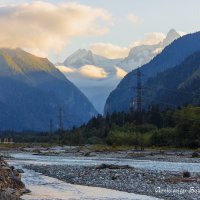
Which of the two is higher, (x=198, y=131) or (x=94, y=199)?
(x=198, y=131)

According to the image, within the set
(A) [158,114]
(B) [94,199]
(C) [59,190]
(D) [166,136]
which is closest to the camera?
(B) [94,199]

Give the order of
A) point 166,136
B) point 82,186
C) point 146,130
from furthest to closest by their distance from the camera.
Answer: point 146,130, point 166,136, point 82,186

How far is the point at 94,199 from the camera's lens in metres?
31.3

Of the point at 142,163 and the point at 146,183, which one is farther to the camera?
the point at 142,163

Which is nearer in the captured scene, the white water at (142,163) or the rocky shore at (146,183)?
the rocky shore at (146,183)

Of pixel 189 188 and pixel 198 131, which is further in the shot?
pixel 198 131

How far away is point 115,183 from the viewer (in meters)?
40.4

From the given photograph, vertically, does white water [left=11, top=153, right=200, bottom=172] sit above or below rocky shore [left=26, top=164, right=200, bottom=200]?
above

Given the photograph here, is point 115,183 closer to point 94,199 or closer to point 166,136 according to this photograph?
point 94,199

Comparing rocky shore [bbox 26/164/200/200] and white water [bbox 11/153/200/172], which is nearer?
rocky shore [bbox 26/164/200/200]

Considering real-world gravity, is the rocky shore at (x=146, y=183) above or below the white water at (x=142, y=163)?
below

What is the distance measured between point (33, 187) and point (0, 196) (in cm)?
1361

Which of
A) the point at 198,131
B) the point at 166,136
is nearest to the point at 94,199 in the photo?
the point at 198,131

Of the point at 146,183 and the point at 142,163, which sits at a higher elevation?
the point at 142,163
